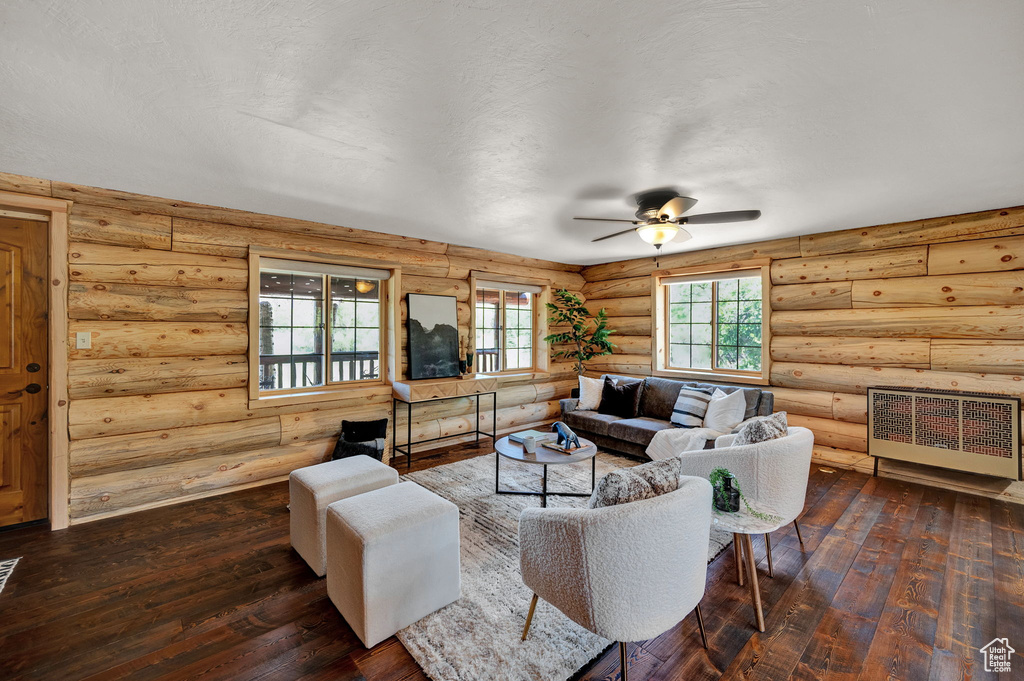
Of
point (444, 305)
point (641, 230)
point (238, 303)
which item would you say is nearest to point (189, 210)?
point (238, 303)

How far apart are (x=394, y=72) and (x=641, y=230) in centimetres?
216

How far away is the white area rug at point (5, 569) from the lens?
230 centimetres

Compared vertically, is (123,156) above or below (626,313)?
above

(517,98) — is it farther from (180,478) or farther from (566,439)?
(180,478)

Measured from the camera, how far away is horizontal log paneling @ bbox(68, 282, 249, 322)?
3039 millimetres

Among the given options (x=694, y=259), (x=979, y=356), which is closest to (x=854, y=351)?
(x=979, y=356)

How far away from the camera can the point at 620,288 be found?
6.20m

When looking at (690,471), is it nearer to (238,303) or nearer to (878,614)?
(878,614)

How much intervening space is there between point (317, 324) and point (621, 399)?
11.9ft

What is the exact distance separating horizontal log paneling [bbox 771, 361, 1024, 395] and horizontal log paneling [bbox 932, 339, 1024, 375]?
6 centimetres

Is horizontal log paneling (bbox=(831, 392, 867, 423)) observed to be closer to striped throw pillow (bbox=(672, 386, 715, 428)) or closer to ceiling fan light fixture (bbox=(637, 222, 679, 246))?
striped throw pillow (bbox=(672, 386, 715, 428))

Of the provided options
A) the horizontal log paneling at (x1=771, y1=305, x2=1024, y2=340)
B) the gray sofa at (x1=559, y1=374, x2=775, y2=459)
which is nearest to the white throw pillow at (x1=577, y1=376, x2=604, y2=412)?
the gray sofa at (x1=559, y1=374, x2=775, y2=459)

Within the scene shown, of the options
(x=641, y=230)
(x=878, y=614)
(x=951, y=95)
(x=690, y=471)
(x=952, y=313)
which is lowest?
(x=878, y=614)

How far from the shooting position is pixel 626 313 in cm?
615
